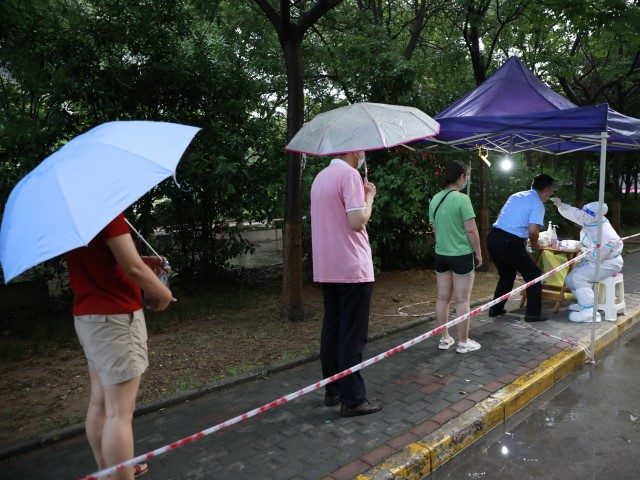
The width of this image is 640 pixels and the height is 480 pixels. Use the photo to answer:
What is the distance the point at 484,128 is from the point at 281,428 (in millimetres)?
3740

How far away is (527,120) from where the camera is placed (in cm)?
489

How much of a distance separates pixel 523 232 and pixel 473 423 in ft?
9.24

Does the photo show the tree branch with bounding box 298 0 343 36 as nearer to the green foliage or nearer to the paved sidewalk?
the green foliage

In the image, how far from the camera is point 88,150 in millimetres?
2293

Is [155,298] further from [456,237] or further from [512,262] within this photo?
[512,262]

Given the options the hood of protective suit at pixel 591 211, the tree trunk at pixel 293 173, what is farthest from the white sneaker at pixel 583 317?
the tree trunk at pixel 293 173

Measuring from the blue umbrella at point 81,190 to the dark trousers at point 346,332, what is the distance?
5.22ft

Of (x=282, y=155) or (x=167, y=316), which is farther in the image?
(x=282, y=155)

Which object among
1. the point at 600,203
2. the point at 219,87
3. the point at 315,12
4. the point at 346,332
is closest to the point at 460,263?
the point at 346,332

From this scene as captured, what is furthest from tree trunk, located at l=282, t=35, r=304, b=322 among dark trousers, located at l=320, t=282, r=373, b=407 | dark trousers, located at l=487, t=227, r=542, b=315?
dark trousers, located at l=487, t=227, r=542, b=315

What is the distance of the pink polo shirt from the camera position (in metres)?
3.29

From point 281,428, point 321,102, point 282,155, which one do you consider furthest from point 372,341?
point 321,102

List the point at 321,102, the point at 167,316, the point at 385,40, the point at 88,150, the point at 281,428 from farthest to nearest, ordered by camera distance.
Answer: the point at 321,102 < the point at 385,40 < the point at 167,316 < the point at 281,428 < the point at 88,150

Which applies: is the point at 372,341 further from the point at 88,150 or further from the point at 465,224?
the point at 88,150
